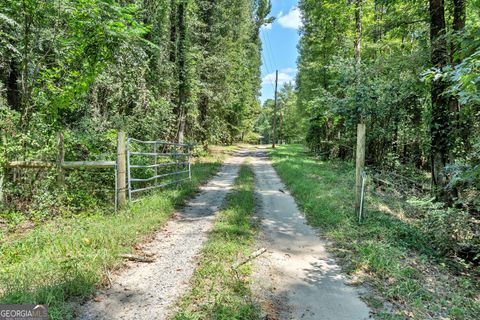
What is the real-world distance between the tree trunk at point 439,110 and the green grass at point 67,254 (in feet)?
20.2

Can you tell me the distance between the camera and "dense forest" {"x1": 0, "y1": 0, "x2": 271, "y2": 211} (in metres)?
5.58

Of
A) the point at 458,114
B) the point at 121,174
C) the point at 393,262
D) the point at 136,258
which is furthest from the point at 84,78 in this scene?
the point at 458,114

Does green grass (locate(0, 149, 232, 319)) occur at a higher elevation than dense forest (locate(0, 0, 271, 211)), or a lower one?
lower

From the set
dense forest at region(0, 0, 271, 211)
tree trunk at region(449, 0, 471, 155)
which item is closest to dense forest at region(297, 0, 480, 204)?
tree trunk at region(449, 0, 471, 155)

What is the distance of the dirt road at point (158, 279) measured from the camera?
2.93 meters

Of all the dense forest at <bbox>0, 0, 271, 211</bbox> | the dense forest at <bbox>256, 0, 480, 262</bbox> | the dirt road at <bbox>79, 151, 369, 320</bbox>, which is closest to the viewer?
the dirt road at <bbox>79, 151, 369, 320</bbox>

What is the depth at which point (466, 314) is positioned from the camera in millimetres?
3152

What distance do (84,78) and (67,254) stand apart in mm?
4035

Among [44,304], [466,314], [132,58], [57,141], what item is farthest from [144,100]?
[466,314]

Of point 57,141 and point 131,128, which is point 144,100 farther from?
point 57,141

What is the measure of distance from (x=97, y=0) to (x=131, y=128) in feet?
14.3

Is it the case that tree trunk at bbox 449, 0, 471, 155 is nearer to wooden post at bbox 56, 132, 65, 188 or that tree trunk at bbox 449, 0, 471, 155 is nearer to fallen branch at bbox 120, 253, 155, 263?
fallen branch at bbox 120, 253, 155, 263

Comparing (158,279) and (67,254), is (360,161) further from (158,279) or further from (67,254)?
(67,254)

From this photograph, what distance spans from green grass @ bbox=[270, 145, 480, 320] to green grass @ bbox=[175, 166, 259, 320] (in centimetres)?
148
